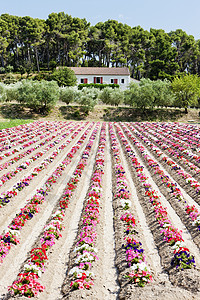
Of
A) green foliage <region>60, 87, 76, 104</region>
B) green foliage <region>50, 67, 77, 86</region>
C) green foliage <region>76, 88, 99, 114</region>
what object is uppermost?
green foliage <region>50, 67, 77, 86</region>

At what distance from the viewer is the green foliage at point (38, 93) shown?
43.0 m

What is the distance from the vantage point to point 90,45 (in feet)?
300

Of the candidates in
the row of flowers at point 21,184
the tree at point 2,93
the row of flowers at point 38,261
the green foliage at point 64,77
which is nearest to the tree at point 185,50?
the green foliage at point 64,77

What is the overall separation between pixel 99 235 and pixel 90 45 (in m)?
94.8

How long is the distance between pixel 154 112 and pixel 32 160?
38.5 m

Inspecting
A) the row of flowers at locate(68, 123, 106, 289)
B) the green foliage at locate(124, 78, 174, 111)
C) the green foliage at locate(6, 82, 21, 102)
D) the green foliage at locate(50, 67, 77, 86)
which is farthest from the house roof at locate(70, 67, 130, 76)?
the row of flowers at locate(68, 123, 106, 289)

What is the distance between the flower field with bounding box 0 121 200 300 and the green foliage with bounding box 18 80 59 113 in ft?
99.0

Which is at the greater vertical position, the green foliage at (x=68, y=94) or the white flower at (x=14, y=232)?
the green foliage at (x=68, y=94)

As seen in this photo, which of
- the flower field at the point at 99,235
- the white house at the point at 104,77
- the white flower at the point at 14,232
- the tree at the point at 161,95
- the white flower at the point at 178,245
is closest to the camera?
the flower field at the point at 99,235

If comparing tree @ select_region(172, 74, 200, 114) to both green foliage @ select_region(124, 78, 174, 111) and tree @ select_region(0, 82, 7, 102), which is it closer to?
green foliage @ select_region(124, 78, 174, 111)

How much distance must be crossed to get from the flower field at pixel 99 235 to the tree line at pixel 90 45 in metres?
71.3

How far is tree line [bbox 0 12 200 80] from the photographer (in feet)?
263

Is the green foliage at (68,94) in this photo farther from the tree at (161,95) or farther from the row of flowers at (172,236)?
the row of flowers at (172,236)

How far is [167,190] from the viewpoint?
1198 cm
